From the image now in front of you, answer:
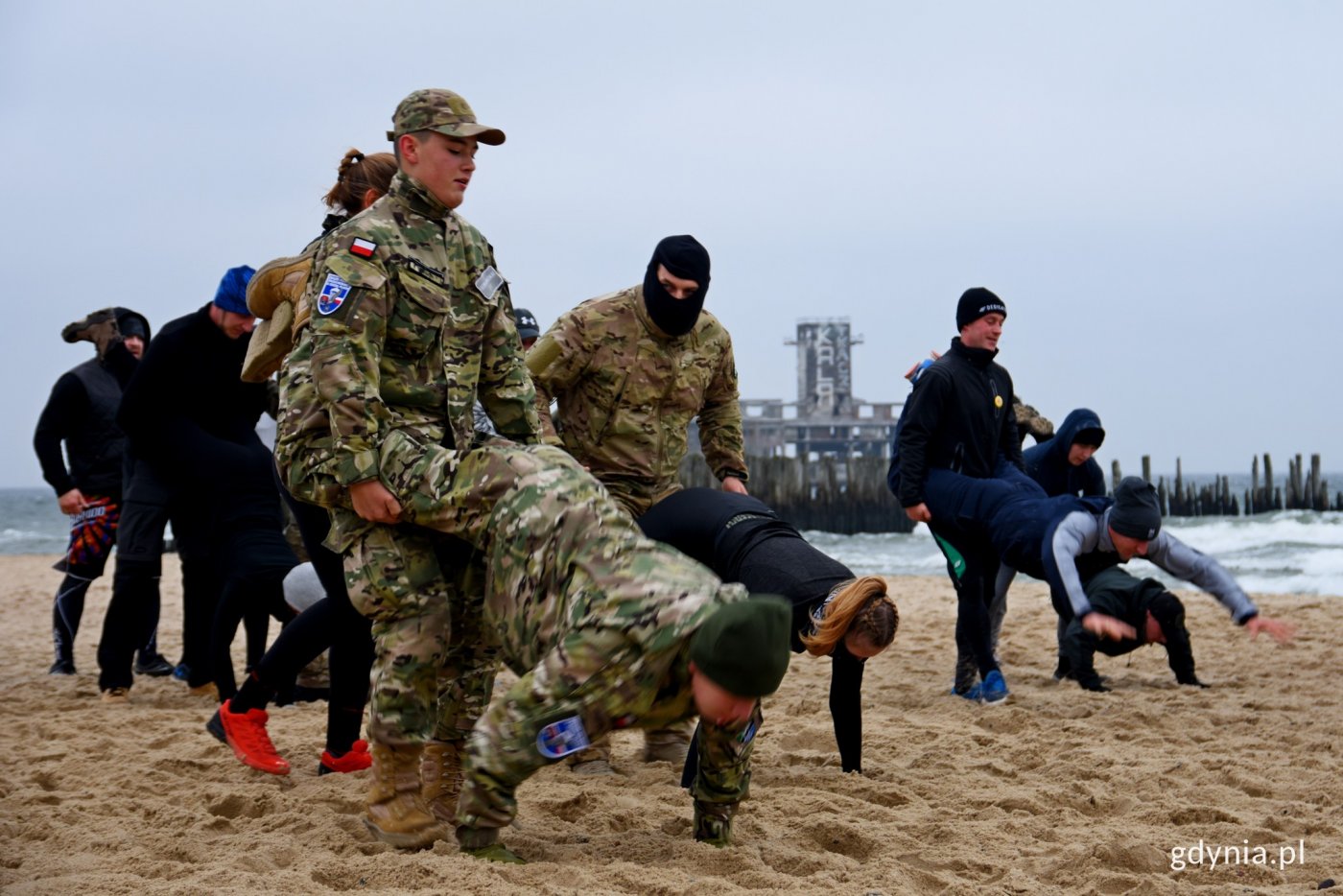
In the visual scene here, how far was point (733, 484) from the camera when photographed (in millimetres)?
5730

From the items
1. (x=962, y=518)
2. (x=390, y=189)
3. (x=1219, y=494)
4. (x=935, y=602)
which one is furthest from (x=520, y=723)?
(x=1219, y=494)

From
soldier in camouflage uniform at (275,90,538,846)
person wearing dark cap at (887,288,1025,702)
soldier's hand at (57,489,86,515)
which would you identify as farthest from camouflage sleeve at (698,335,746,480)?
soldier's hand at (57,489,86,515)

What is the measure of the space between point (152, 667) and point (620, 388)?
4180 millimetres

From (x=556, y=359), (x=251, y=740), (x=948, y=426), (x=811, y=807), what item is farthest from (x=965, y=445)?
(x=251, y=740)

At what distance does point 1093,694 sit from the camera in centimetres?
704

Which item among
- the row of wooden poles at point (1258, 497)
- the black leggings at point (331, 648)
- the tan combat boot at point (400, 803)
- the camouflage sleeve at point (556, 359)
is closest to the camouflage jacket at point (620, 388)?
the camouflage sleeve at point (556, 359)

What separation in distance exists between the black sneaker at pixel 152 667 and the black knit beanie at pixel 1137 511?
5426 millimetres

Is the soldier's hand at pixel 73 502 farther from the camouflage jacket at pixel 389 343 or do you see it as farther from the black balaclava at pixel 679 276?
the camouflage jacket at pixel 389 343

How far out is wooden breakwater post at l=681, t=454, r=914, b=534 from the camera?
33.4m

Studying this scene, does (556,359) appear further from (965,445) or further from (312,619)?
(965,445)

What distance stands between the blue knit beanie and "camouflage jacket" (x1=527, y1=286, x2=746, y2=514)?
1.62m

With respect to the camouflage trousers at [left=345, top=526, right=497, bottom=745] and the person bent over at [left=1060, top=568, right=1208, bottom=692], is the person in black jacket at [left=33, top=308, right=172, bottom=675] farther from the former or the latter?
the person bent over at [left=1060, top=568, right=1208, bottom=692]

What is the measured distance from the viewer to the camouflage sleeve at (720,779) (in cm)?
374

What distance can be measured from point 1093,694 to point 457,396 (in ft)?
14.8
